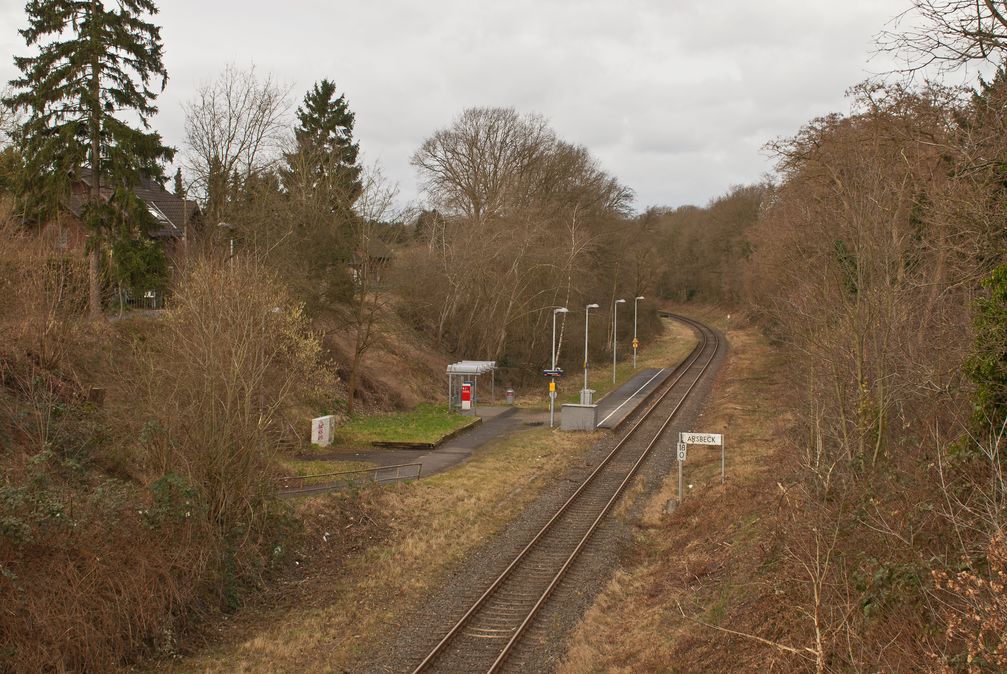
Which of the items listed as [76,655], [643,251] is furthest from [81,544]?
[643,251]

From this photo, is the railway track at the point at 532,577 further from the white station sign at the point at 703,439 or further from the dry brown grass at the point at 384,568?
the white station sign at the point at 703,439

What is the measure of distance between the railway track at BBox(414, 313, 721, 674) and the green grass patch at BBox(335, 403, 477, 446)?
686 cm

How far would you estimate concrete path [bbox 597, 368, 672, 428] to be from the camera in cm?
3394

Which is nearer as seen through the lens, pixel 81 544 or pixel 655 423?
pixel 81 544

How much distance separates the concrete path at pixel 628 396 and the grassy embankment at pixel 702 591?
9901mm

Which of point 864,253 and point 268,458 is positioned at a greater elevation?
point 864,253

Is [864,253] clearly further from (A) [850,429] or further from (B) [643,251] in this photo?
(B) [643,251]

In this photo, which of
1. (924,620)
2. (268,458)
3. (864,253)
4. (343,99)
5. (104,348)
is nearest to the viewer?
(924,620)

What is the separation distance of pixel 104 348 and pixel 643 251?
2184 inches

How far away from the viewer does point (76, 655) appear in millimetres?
11086

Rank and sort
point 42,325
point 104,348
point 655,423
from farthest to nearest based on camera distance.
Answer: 1. point 655,423
2. point 104,348
3. point 42,325

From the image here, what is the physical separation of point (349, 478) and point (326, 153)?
83.9 ft

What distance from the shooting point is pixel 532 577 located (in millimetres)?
15266

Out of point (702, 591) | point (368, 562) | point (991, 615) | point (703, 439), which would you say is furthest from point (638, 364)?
point (991, 615)
